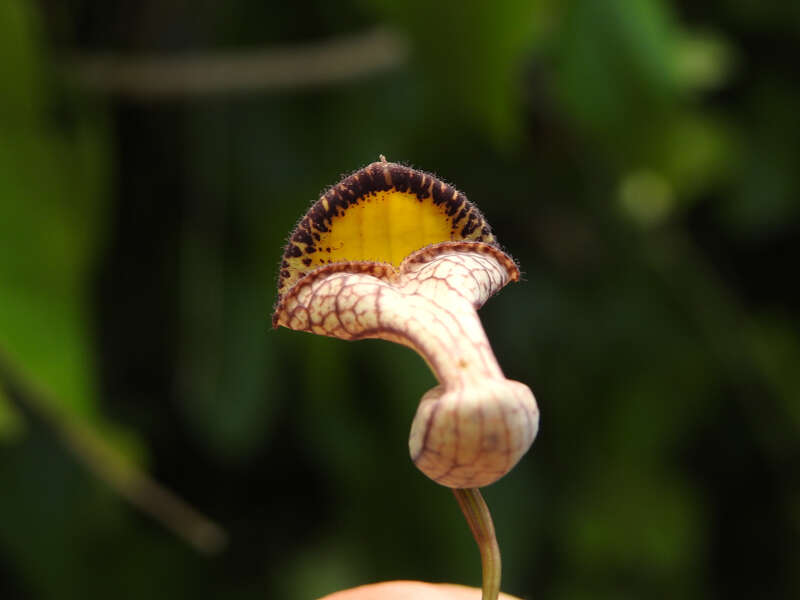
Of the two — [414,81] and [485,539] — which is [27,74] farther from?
[485,539]

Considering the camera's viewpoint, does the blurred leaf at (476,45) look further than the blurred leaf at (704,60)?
No

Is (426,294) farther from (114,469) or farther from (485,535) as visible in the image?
(114,469)

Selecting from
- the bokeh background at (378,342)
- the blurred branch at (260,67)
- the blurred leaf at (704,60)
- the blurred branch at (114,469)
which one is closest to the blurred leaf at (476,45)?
the bokeh background at (378,342)

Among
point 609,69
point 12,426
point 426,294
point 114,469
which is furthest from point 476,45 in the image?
point 426,294

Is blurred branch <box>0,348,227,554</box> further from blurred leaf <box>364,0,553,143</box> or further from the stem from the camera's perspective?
the stem

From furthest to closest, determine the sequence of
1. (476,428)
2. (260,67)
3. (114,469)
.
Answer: (260,67)
(114,469)
(476,428)

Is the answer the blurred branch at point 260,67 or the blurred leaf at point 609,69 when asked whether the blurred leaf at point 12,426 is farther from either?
the blurred leaf at point 609,69
